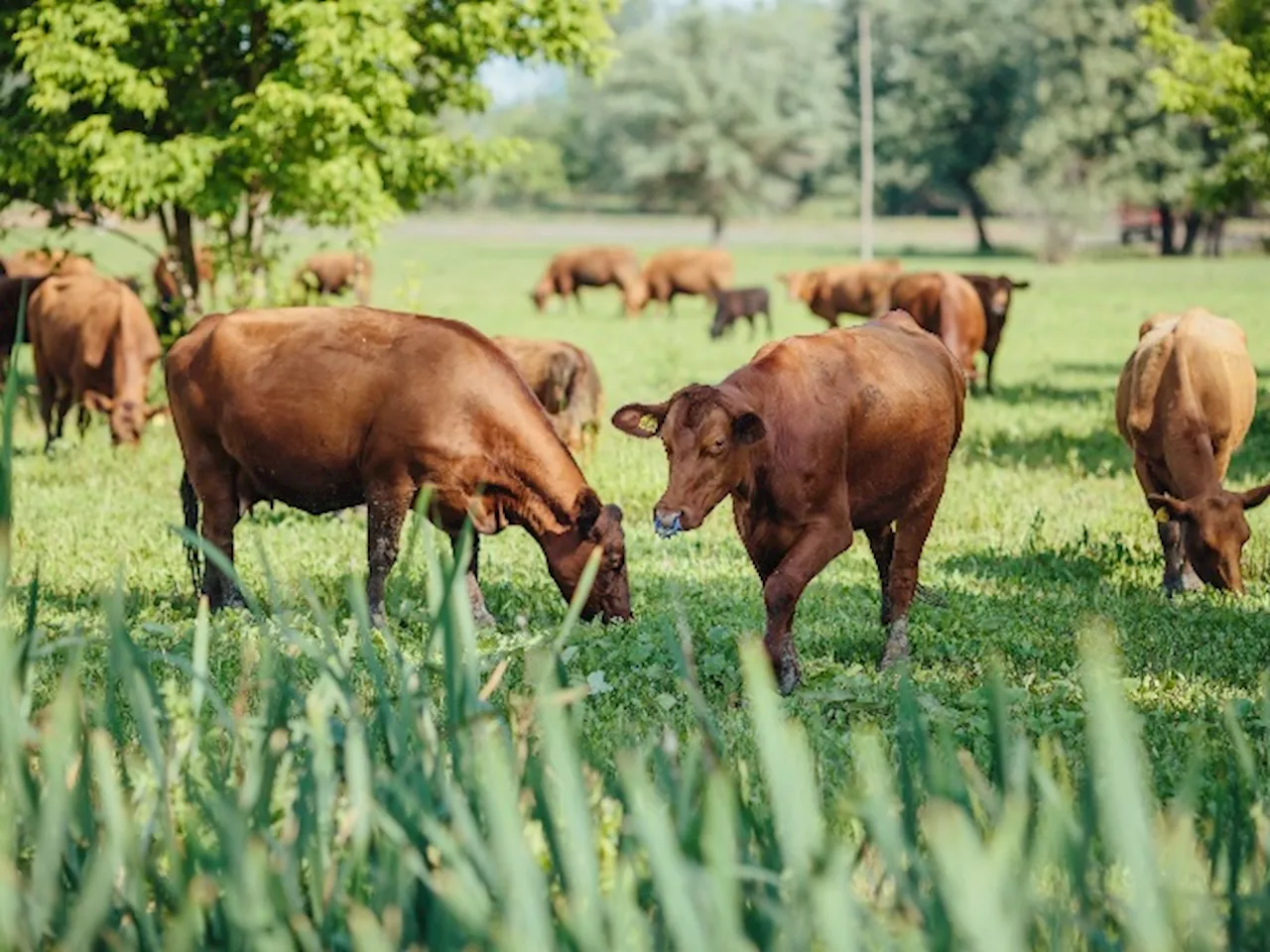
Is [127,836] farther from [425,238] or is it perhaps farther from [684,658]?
[425,238]

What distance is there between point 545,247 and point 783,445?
219ft

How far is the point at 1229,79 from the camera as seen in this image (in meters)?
18.3

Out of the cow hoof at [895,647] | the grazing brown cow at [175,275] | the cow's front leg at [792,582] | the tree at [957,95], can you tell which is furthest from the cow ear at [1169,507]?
the tree at [957,95]

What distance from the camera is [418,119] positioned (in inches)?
750

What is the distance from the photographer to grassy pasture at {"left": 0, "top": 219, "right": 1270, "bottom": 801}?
6973mm

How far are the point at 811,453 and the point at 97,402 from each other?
32.9ft

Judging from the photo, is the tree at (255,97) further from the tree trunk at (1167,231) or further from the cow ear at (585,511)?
the tree trunk at (1167,231)

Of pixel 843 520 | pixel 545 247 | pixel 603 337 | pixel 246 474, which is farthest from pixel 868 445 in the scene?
pixel 545 247

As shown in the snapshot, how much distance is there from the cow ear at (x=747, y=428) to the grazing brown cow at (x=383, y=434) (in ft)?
5.41

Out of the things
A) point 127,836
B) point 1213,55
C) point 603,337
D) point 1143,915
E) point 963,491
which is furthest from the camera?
point 603,337

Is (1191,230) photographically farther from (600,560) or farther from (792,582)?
(792,582)

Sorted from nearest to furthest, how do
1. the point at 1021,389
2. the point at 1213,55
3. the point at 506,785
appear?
the point at 506,785, the point at 1213,55, the point at 1021,389

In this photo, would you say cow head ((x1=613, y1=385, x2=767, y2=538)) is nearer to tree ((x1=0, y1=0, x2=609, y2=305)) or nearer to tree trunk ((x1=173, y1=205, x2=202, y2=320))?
tree ((x1=0, y1=0, x2=609, y2=305))

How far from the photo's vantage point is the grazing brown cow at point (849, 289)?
105 ft
